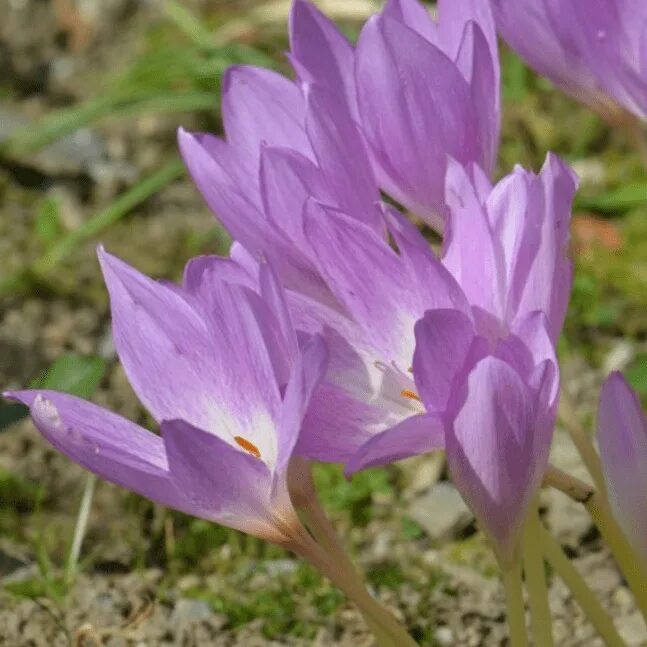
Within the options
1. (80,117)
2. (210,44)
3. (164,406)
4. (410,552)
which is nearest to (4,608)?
(410,552)

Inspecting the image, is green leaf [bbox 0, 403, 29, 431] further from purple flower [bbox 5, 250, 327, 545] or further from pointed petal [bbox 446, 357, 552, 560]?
pointed petal [bbox 446, 357, 552, 560]

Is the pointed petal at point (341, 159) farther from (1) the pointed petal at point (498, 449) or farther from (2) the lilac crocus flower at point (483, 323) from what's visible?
(1) the pointed petal at point (498, 449)

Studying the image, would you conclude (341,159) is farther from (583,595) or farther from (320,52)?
(583,595)

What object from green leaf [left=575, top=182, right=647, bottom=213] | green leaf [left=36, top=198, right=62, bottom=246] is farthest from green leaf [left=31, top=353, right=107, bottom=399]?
green leaf [left=575, top=182, right=647, bottom=213]

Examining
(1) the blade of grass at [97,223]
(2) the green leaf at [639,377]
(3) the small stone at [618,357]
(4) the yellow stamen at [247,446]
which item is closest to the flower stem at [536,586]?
(4) the yellow stamen at [247,446]

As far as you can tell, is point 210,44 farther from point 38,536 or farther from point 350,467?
point 350,467

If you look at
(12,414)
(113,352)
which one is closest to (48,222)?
(113,352)
